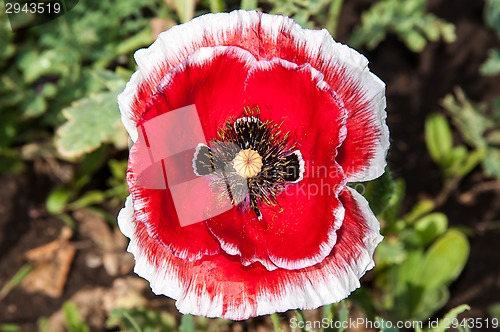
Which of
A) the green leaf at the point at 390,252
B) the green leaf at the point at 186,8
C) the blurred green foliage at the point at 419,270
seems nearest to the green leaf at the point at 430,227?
the blurred green foliage at the point at 419,270

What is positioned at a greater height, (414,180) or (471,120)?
(471,120)

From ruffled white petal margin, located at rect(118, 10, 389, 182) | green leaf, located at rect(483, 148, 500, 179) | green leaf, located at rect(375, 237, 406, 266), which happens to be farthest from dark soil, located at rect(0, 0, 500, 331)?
ruffled white petal margin, located at rect(118, 10, 389, 182)

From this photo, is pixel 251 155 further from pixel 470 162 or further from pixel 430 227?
pixel 470 162

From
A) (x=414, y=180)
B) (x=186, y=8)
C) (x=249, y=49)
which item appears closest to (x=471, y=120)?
(x=414, y=180)

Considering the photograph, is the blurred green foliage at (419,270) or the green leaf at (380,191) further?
the blurred green foliage at (419,270)

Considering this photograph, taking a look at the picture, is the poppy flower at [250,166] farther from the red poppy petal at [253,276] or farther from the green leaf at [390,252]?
the green leaf at [390,252]

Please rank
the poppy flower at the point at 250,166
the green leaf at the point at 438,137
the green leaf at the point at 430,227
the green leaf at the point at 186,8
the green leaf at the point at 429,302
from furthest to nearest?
the green leaf at the point at 438,137 → the green leaf at the point at 430,227 → the green leaf at the point at 429,302 → the green leaf at the point at 186,8 → the poppy flower at the point at 250,166
